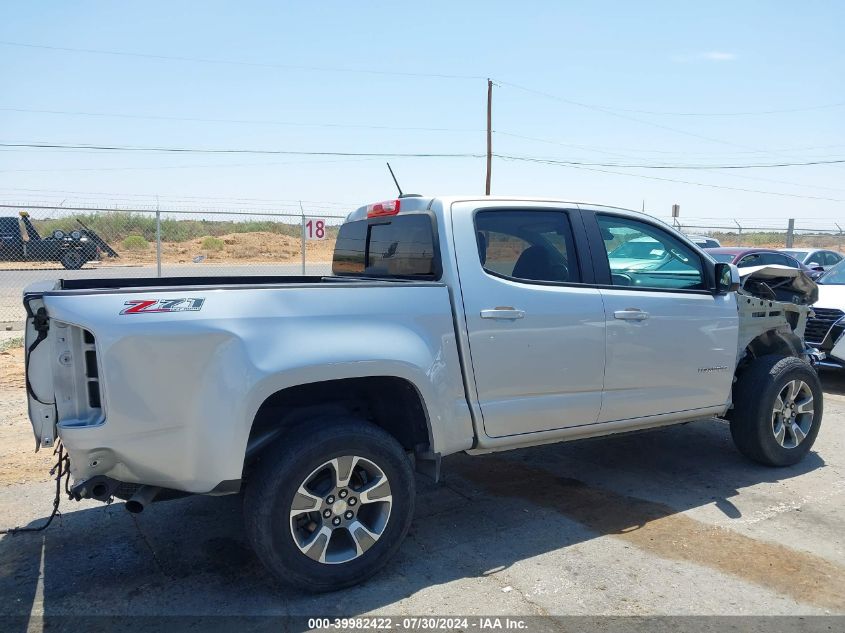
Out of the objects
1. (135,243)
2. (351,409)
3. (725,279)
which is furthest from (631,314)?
(135,243)

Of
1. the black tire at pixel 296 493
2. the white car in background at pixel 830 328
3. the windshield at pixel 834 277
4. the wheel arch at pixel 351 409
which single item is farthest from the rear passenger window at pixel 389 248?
the windshield at pixel 834 277

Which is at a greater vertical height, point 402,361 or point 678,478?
point 402,361

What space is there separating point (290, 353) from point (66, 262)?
71.2 ft

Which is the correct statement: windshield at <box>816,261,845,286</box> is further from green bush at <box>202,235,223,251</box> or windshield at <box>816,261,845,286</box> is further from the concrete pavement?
green bush at <box>202,235,223,251</box>

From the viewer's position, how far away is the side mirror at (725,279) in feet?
16.1

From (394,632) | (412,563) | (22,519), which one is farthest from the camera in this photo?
(22,519)

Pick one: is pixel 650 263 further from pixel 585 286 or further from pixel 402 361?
pixel 402 361

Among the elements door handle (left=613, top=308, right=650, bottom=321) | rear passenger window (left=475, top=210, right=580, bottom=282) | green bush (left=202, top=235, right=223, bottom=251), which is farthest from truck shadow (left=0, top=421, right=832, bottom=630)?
green bush (left=202, top=235, right=223, bottom=251)

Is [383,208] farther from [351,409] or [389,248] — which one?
[351,409]


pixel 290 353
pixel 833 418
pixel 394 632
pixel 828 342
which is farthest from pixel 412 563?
pixel 828 342

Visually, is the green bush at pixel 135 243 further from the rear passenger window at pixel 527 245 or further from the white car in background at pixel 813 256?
the rear passenger window at pixel 527 245

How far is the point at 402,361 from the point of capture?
3564 mm

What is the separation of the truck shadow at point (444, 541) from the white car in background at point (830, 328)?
8.88 ft

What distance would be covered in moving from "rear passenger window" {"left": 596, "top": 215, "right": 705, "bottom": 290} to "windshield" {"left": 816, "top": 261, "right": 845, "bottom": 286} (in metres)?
5.20
